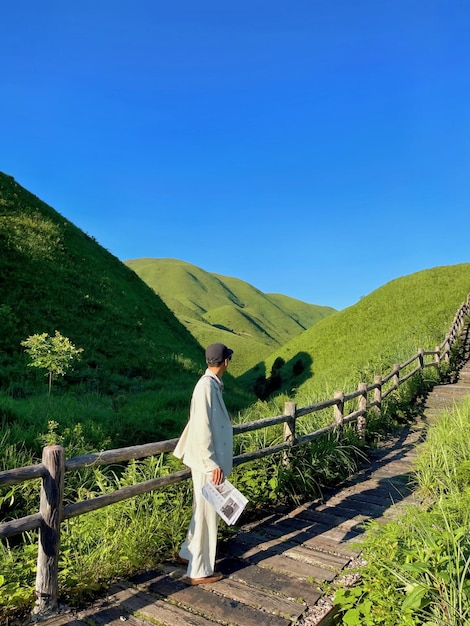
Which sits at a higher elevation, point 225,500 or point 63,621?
point 225,500

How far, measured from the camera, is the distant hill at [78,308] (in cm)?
1884

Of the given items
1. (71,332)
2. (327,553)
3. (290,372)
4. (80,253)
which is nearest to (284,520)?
(327,553)

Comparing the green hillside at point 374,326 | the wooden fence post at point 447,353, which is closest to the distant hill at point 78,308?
the wooden fence post at point 447,353

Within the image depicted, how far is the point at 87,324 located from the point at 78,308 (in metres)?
1.36

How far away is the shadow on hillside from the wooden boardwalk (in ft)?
97.0

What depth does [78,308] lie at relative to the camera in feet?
75.6

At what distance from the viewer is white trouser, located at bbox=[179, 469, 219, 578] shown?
436 centimetres

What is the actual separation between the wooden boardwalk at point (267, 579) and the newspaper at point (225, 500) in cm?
69

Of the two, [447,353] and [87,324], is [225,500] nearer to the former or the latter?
[447,353]

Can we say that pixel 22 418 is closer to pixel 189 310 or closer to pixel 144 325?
pixel 144 325

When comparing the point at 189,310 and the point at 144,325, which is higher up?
the point at 189,310

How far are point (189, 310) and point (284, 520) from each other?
466 feet

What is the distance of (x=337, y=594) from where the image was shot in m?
4.03

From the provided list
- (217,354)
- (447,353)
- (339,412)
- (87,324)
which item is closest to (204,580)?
(217,354)
